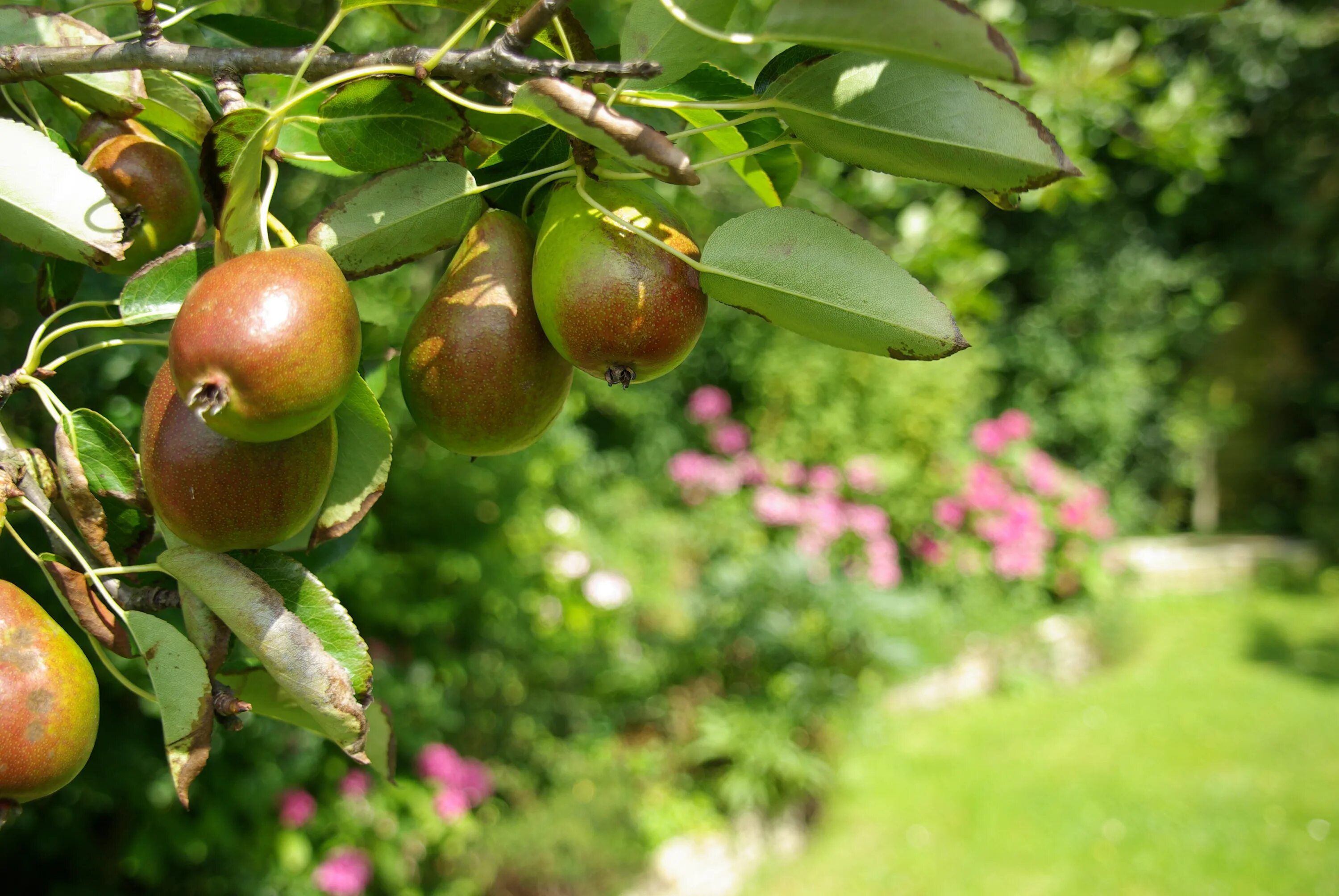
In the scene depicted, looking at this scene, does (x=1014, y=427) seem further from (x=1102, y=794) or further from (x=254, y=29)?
(x=254, y=29)

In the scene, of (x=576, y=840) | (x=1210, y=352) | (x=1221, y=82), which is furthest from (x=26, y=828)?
(x=1210, y=352)

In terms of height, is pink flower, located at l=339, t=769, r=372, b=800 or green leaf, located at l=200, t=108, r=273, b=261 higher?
green leaf, located at l=200, t=108, r=273, b=261

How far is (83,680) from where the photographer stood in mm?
554

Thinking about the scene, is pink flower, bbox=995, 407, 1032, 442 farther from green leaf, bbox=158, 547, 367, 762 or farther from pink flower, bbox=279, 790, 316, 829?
green leaf, bbox=158, 547, 367, 762

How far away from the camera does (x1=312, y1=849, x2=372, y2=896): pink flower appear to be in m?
2.51

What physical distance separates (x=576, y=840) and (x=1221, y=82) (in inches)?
123

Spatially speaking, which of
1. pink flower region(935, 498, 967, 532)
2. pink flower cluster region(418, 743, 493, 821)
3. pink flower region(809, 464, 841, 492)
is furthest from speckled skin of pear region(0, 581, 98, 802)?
pink flower region(935, 498, 967, 532)

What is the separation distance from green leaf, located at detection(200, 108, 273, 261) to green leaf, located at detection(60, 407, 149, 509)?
16cm

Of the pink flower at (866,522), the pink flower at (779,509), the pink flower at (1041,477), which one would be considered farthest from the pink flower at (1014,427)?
the pink flower at (779,509)

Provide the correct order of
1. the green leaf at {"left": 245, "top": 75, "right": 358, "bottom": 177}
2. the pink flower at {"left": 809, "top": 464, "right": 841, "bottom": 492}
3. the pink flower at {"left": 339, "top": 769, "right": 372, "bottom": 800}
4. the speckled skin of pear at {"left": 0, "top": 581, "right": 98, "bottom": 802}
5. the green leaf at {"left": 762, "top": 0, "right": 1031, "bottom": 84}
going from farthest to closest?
the pink flower at {"left": 809, "top": 464, "right": 841, "bottom": 492}
the pink flower at {"left": 339, "top": 769, "right": 372, "bottom": 800}
the green leaf at {"left": 245, "top": 75, "right": 358, "bottom": 177}
the speckled skin of pear at {"left": 0, "top": 581, "right": 98, "bottom": 802}
the green leaf at {"left": 762, "top": 0, "right": 1031, "bottom": 84}

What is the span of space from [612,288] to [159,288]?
28 cm

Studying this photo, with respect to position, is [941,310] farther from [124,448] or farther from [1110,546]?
[1110,546]

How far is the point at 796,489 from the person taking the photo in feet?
18.9

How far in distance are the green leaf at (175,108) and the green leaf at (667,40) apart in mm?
349
